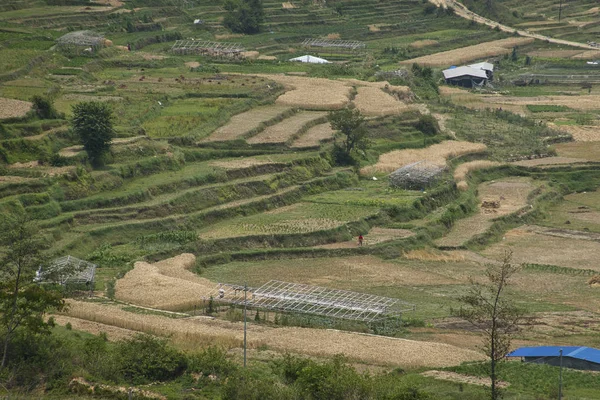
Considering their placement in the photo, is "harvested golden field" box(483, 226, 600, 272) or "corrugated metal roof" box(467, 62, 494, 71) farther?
"corrugated metal roof" box(467, 62, 494, 71)

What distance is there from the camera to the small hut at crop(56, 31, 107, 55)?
244ft

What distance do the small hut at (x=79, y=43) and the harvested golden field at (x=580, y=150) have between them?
2885cm

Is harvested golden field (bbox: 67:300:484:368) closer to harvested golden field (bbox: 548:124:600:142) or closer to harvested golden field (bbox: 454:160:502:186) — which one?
harvested golden field (bbox: 454:160:502:186)

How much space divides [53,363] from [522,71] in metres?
74.7

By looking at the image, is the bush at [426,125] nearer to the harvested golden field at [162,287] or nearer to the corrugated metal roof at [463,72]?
the corrugated metal roof at [463,72]

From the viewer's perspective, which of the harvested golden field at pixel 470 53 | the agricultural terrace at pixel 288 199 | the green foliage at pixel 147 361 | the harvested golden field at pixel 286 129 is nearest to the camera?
the green foliage at pixel 147 361

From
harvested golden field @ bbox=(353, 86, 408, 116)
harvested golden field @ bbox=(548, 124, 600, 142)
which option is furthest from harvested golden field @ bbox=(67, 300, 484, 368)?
harvested golden field @ bbox=(548, 124, 600, 142)

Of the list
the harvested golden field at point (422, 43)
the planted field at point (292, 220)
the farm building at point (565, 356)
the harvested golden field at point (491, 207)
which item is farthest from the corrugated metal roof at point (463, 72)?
the farm building at point (565, 356)

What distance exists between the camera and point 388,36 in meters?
104

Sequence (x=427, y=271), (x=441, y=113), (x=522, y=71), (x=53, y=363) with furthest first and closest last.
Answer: (x=522, y=71), (x=441, y=113), (x=427, y=271), (x=53, y=363)

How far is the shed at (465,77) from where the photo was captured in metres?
90.5

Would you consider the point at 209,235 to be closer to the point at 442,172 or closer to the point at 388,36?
the point at 442,172

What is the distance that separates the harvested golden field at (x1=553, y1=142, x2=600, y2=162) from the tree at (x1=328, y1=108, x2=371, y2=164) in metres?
14.1

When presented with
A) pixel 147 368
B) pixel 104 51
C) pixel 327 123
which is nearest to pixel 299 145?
pixel 327 123
